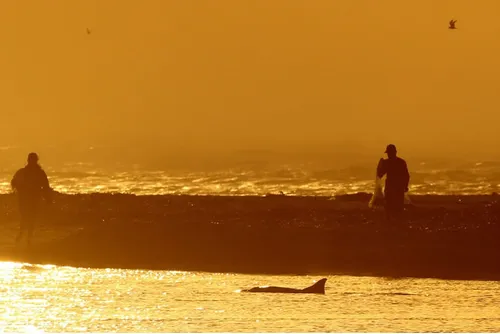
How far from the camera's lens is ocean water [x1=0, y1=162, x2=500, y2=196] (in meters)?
52.0

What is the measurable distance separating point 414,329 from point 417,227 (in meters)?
9.04

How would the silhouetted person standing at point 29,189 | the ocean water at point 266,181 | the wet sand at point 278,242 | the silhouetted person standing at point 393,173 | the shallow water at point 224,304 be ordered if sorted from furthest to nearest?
the ocean water at point 266,181
the silhouetted person standing at point 29,189
the silhouetted person standing at point 393,173
the wet sand at point 278,242
the shallow water at point 224,304

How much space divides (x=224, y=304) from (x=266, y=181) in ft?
142

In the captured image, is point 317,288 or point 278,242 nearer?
point 317,288

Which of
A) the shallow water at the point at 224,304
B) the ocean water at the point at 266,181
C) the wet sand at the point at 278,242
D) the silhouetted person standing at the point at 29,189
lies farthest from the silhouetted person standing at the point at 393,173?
the ocean water at the point at 266,181

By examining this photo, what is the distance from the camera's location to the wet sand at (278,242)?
20.4m

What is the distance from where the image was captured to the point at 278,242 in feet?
72.1

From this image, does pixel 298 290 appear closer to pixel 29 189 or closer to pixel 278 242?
pixel 278 242

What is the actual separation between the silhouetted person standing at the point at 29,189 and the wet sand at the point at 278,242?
0.48m

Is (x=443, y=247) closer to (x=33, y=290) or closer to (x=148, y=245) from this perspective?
(x=148, y=245)

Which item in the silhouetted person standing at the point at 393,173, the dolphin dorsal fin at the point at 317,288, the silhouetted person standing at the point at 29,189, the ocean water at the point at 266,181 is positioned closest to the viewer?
the dolphin dorsal fin at the point at 317,288

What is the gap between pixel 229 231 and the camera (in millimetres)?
23188

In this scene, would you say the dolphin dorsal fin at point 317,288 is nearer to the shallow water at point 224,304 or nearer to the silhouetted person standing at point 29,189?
the shallow water at point 224,304

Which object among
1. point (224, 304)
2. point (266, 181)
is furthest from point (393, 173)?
point (266, 181)
